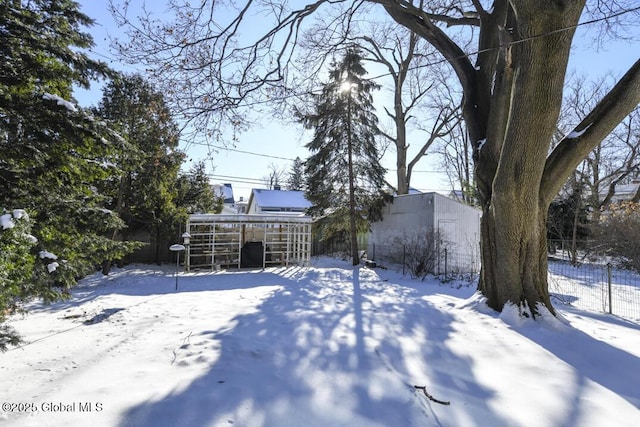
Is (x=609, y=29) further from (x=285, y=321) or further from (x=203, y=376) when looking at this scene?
(x=203, y=376)

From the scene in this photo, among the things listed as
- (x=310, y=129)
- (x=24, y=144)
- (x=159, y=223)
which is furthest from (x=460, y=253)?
(x=24, y=144)

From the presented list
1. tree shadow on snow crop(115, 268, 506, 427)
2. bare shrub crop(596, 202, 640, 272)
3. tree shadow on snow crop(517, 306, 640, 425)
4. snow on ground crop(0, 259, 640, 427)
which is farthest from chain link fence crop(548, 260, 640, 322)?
tree shadow on snow crop(115, 268, 506, 427)

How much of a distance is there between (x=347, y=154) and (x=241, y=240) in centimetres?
582

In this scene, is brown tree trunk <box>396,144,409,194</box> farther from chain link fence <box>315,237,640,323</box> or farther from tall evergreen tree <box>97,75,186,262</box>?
tall evergreen tree <box>97,75,186,262</box>

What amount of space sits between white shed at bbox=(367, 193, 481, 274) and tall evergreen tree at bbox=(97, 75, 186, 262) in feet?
27.6

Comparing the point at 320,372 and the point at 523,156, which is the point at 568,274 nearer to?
the point at 523,156

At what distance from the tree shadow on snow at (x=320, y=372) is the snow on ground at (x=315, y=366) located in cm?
2

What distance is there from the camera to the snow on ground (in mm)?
2643

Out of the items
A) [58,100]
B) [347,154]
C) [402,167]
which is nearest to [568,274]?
[402,167]

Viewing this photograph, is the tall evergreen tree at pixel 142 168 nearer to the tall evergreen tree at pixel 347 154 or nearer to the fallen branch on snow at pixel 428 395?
the tall evergreen tree at pixel 347 154

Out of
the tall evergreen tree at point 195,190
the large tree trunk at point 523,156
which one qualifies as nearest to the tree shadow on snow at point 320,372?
the large tree trunk at point 523,156

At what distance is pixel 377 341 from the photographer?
4.47 m

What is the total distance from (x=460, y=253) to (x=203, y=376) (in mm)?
12324

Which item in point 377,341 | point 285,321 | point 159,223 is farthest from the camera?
point 159,223
